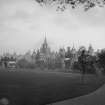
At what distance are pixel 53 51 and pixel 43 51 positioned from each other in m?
24.7

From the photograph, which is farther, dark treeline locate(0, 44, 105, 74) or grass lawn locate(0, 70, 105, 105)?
dark treeline locate(0, 44, 105, 74)

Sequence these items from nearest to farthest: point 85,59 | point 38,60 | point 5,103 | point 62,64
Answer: point 5,103, point 85,59, point 62,64, point 38,60

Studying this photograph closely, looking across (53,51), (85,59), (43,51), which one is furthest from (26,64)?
(85,59)

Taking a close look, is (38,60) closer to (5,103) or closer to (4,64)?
(4,64)

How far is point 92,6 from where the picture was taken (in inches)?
325

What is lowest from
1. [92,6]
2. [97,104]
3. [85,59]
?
[97,104]

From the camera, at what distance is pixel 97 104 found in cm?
1029

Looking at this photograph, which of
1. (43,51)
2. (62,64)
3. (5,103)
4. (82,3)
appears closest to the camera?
(82,3)

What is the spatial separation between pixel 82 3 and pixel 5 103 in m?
5.84

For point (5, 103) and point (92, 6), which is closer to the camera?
point (92, 6)

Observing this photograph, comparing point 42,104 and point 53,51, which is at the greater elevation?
point 53,51

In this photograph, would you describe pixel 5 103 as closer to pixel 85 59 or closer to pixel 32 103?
pixel 32 103

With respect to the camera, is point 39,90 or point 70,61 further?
point 70,61

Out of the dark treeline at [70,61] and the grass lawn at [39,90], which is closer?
the grass lawn at [39,90]
